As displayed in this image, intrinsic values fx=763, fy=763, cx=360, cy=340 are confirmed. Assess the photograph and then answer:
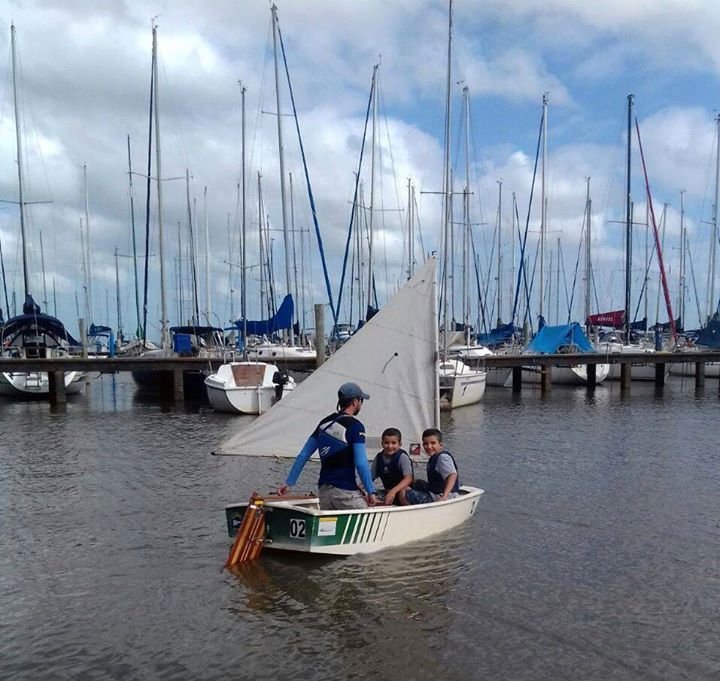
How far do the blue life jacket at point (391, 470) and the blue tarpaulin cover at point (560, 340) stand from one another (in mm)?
31545

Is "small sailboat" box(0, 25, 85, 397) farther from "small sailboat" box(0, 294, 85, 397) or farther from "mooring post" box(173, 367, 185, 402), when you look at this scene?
"mooring post" box(173, 367, 185, 402)

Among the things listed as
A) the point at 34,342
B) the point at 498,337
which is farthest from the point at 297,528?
the point at 498,337

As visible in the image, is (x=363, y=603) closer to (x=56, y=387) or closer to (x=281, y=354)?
(x=56, y=387)

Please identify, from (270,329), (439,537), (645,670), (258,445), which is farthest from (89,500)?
(270,329)

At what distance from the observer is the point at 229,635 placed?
7.43m

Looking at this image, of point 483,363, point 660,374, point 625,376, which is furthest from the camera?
point 660,374

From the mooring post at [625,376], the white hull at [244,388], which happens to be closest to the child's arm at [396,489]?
the white hull at [244,388]

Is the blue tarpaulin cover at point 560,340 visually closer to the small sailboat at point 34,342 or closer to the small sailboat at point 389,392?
the small sailboat at point 34,342

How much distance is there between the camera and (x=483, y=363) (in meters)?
37.8

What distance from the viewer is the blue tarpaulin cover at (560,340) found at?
132 feet

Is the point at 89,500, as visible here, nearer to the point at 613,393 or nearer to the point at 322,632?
the point at 322,632

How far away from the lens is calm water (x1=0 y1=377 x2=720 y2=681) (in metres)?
6.94

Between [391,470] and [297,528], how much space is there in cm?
158

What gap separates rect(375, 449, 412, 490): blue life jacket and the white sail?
177 cm
